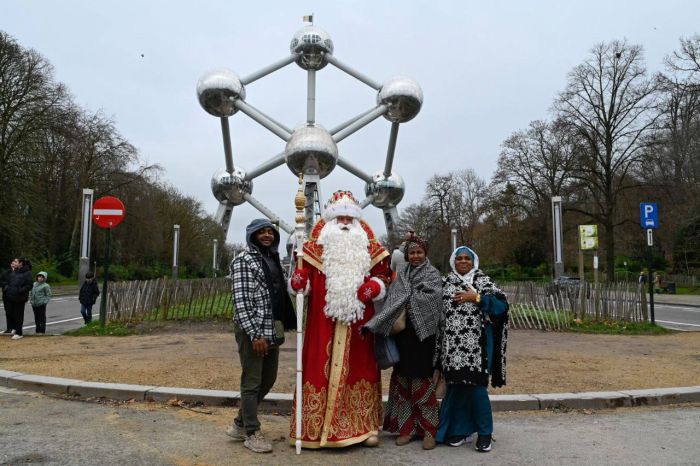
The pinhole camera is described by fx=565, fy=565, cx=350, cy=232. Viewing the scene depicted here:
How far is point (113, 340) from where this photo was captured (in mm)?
10844

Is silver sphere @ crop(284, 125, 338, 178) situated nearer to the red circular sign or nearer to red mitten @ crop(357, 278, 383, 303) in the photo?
the red circular sign

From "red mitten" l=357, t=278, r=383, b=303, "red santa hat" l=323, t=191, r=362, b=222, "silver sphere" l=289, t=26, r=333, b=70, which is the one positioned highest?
"silver sphere" l=289, t=26, r=333, b=70

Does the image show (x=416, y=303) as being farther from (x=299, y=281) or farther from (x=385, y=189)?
(x=385, y=189)

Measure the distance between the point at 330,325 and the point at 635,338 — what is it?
31.6ft

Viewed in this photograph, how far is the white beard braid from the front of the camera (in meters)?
4.56

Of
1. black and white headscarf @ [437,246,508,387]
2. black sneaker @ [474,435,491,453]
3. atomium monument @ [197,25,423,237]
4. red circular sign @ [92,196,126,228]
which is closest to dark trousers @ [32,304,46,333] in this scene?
red circular sign @ [92,196,126,228]

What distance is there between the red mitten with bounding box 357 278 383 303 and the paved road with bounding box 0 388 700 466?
1.20 metres

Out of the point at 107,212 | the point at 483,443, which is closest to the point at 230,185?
the point at 107,212

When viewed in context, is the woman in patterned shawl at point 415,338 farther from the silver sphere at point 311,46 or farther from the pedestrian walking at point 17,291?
the silver sphere at point 311,46

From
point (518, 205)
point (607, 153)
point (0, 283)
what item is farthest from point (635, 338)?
point (518, 205)

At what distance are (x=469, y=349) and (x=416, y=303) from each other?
561mm

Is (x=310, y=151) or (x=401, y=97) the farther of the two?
(x=401, y=97)

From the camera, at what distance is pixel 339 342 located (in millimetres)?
4605

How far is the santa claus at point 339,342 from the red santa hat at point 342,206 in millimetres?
123
